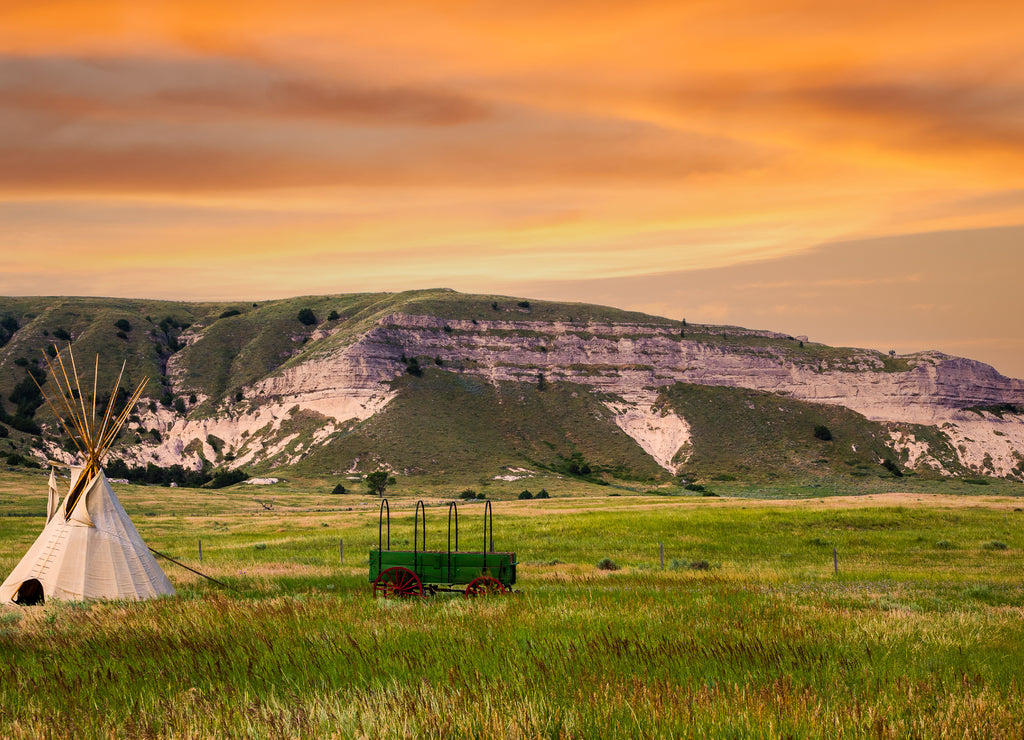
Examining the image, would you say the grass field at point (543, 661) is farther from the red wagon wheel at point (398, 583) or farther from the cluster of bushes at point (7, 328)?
the cluster of bushes at point (7, 328)

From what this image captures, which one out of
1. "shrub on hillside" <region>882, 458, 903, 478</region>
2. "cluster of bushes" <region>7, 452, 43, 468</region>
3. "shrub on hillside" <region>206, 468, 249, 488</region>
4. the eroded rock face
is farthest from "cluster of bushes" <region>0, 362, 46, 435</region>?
"shrub on hillside" <region>882, 458, 903, 478</region>

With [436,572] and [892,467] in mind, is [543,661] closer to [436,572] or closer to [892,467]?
[436,572]

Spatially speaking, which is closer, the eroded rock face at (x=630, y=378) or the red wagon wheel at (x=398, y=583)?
the red wagon wheel at (x=398, y=583)

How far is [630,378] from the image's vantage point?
6009 inches

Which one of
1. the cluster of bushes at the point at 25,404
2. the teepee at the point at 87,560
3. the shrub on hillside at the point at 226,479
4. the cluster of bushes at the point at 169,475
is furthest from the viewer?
the cluster of bushes at the point at 25,404

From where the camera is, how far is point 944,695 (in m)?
6.48

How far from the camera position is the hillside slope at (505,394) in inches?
4978

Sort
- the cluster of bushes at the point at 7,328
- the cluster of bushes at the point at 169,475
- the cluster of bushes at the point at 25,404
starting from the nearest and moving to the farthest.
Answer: the cluster of bushes at the point at 169,475 < the cluster of bushes at the point at 25,404 < the cluster of bushes at the point at 7,328

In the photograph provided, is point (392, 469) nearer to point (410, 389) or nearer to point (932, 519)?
point (410, 389)

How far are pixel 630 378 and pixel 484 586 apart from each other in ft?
449

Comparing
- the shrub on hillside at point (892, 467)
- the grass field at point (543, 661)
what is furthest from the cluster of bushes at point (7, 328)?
the shrub on hillside at point (892, 467)

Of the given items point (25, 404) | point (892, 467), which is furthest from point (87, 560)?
point (892, 467)

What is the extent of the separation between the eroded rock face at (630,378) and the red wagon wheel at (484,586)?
362ft

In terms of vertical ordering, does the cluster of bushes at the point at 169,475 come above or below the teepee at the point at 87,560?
below
